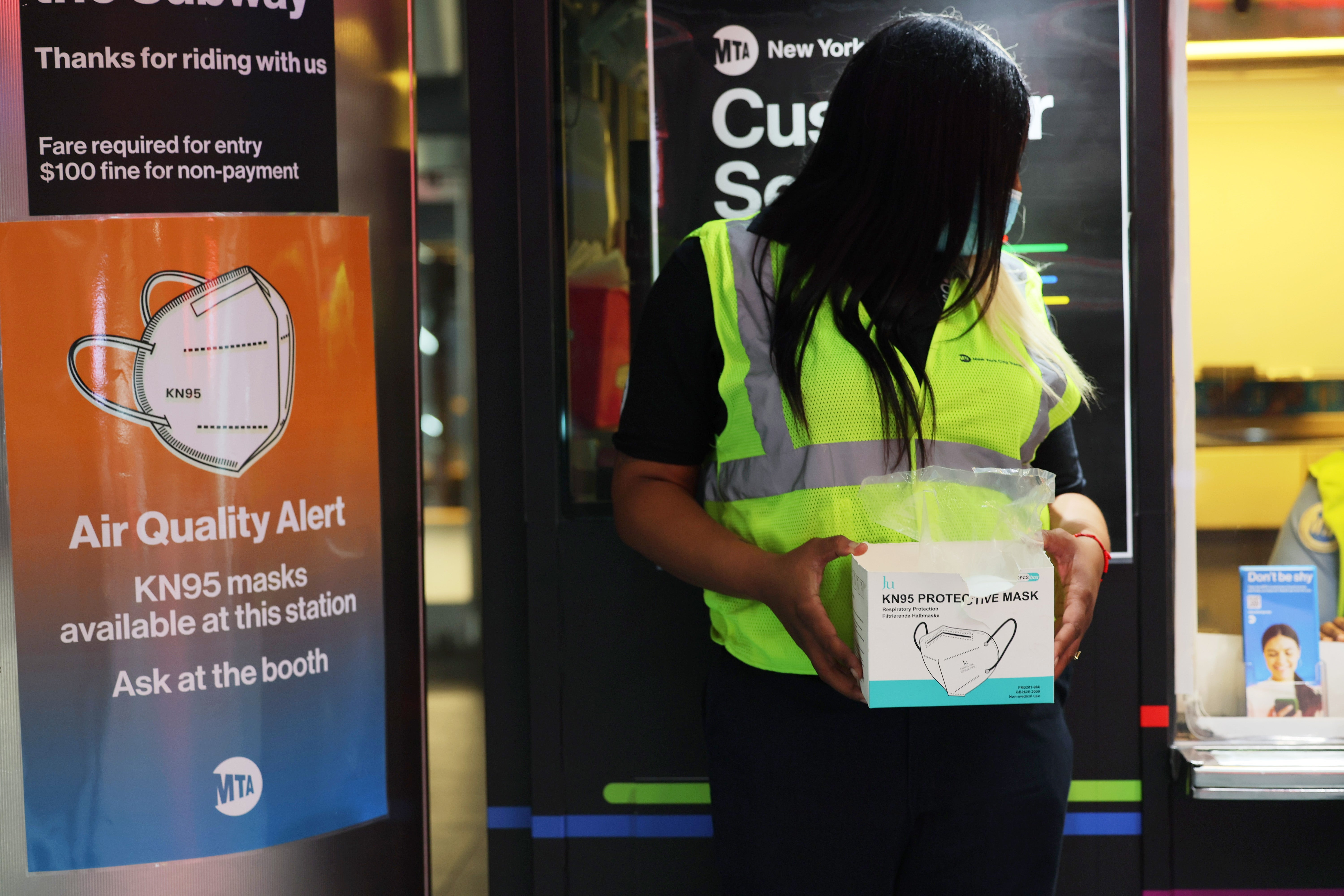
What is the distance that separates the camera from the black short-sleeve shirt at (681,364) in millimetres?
1272

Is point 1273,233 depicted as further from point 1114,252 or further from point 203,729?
point 203,729

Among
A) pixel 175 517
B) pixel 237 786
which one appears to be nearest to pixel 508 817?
pixel 237 786

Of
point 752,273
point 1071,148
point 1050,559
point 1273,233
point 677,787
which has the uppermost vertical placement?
point 1071,148

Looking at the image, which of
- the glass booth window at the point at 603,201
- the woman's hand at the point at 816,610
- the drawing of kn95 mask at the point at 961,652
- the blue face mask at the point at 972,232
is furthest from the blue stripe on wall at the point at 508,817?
the blue face mask at the point at 972,232

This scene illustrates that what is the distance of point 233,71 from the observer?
5.16 ft

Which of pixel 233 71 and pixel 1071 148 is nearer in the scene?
pixel 233 71

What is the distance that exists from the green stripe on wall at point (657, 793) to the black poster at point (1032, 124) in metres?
0.95

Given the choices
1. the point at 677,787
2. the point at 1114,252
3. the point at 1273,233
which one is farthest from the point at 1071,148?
the point at 677,787

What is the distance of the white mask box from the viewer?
1.06 m

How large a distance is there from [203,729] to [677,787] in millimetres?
892

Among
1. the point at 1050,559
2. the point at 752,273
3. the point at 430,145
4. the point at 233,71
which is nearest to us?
the point at 1050,559

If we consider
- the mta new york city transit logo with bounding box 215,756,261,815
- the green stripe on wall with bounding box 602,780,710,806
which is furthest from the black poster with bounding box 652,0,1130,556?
the mta new york city transit logo with bounding box 215,756,261,815

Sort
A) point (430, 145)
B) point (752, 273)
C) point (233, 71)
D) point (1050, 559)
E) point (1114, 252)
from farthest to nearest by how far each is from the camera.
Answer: point (430, 145) → point (1114, 252) → point (233, 71) → point (752, 273) → point (1050, 559)

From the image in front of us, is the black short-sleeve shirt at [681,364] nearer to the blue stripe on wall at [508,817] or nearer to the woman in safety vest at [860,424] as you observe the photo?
the woman in safety vest at [860,424]
